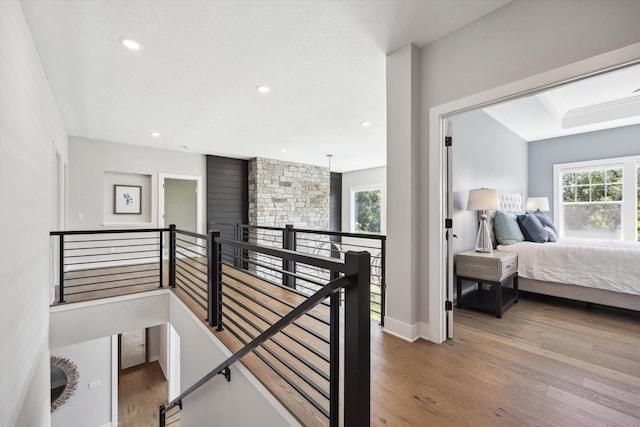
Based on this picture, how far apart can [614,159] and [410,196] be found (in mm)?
4761

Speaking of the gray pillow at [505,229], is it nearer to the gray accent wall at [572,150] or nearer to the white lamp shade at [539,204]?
the white lamp shade at [539,204]

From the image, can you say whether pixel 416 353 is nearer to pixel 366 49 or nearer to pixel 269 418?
pixel 269 418

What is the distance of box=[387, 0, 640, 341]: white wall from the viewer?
5.07 ft

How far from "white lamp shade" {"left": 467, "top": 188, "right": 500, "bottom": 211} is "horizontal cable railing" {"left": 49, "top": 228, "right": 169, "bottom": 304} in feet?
12.8

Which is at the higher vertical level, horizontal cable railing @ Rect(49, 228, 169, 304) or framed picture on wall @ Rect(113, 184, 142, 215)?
framed picture on wall @ Rect(113, 184, 142, 215)

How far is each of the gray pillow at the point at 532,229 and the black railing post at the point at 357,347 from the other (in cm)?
388

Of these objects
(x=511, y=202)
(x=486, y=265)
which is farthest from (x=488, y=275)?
(x=511, y=202)

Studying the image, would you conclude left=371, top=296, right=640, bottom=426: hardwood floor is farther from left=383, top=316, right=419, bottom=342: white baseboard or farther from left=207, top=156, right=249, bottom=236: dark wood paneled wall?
left=207, top=156, right=249, bottom=236: dark wood paneled wall

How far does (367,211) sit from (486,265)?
5410mm

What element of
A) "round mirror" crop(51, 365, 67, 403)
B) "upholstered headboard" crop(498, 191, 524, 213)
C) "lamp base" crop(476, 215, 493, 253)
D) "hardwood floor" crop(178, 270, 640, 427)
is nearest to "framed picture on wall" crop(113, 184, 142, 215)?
"round mirror" crop(51, 365, 67, 403)

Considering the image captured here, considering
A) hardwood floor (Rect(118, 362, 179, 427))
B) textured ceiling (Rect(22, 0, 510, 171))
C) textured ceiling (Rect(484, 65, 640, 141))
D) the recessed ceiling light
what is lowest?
hardwood floor (Rect(118, 362, 179, 427))

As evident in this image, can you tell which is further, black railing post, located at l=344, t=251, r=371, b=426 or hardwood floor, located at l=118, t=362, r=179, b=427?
hardwood floor, located at l=118, t=362, r=179, b=427

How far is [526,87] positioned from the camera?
1.79 metres

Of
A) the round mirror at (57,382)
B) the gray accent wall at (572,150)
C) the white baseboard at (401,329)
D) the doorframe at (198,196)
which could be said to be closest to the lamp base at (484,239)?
the white baseboard at (401,329)
